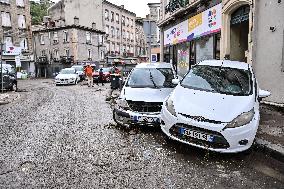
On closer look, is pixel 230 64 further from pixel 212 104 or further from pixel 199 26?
pixel 199 26

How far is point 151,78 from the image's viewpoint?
8.20 metres

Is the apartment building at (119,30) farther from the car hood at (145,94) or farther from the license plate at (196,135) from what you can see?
the license plate at (196,135)

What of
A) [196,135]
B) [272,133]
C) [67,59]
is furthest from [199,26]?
[67,59]

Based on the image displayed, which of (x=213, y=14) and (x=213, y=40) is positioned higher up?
(x=213, y=14)

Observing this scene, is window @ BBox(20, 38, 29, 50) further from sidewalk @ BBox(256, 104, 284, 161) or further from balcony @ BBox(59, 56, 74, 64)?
sidewalk @ BBox(256, 104, 284, 161)

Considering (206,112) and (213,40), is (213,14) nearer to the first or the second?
(213,40)

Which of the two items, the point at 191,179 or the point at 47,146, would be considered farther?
the point at 47,146

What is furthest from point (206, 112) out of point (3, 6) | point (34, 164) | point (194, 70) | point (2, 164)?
point (3, 6)

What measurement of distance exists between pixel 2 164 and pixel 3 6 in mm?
41101

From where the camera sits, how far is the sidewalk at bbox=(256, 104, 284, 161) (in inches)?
211

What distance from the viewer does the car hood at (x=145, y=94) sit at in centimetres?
693

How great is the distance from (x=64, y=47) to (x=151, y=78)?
41.8 meters

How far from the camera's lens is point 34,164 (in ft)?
15.7

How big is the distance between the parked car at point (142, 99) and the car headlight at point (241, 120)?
2156mm
